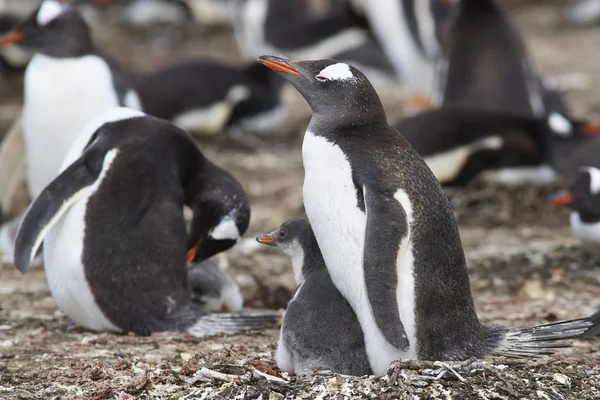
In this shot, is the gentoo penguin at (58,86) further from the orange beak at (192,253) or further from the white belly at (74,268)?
the orange beak at (192,253)

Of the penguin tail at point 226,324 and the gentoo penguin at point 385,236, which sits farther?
the penguin tail at point 226,324

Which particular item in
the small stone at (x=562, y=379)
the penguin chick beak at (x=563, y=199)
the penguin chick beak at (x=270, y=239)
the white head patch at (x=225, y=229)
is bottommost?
the small stone at (x=562, y=379)

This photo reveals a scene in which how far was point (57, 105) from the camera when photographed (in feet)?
20.7

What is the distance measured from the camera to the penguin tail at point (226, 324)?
4.45 meters

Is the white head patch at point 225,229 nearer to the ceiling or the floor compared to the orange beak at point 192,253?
nearer to the ceiling

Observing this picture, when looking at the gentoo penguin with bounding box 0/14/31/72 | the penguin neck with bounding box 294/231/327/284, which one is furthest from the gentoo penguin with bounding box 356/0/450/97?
the penguin neck with bounding box 294/231/327/284

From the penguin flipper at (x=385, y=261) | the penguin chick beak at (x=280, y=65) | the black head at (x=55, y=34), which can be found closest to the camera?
the penguin flipper at (x=385, y=261)

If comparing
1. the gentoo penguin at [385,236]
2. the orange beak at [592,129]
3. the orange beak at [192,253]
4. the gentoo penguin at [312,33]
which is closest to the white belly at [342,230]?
the gentoo penguin at [385,236]

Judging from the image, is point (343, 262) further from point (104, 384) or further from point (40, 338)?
point (40, 338)

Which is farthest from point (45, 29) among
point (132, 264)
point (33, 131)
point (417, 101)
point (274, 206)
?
point (417, 101)

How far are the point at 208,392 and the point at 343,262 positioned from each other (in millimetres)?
660

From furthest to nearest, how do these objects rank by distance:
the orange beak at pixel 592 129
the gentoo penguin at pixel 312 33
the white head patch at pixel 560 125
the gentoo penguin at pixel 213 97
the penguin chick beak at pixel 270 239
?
the gentoo penguin at pixel 312 33 → the gentoo penguin at pixel 213 97 → the orange beak at pixel 592 129 → the white head patch at pixel 560 125 → the penguin chick beak at pixel 270 239

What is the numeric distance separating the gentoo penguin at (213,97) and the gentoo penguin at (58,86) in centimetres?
237

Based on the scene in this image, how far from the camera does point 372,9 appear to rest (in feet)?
35.7
